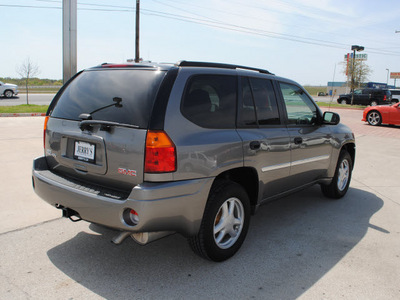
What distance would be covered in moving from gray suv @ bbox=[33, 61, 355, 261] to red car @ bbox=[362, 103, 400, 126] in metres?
14.4

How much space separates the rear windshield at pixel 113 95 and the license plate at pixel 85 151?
0.78 ft

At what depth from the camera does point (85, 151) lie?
10.2 feet

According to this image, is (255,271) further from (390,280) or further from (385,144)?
(385,144)

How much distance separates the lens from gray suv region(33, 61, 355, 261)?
2.75 metres

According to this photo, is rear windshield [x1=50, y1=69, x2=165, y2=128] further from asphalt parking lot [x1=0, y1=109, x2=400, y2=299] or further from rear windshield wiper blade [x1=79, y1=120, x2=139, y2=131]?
asphalt parking lot [x1=0, y1=109, x2=400, y2=299]

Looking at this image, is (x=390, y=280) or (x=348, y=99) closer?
(x=390, y=280)

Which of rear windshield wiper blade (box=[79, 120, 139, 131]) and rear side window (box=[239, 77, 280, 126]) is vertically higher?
rear side window (box=[239, 77, 280, 126])

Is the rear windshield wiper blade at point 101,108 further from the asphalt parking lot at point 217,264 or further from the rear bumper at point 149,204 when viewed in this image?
the asphalt parking lot at point 217,264

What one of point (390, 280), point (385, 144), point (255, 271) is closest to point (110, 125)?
point (255, 271)

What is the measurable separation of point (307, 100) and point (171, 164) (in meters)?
2.61

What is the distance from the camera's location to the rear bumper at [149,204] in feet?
8.78

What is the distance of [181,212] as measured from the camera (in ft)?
9.29

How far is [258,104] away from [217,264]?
1628mm

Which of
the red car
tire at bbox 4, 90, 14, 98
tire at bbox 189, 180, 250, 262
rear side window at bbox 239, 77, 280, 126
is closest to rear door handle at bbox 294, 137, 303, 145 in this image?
rear side window at bbox 239, 77, 280, 126
